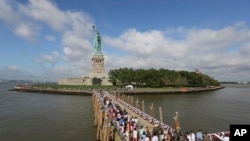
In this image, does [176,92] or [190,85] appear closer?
[176,92]

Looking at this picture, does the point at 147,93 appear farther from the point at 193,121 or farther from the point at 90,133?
the point at 90,133

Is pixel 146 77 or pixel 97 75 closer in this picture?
pixel 97 75

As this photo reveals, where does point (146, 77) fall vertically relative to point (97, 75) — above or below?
below

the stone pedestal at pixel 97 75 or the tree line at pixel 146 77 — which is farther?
the tree line at pixel 146 77

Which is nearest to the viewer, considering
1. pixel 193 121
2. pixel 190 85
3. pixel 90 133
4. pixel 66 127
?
pixel 90 133

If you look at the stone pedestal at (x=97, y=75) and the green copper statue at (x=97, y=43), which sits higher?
the green copper statue at (x=97, y=43)

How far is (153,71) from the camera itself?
4343 inches

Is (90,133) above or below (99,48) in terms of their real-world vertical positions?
below

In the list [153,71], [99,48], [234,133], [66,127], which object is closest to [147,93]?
[153,71]

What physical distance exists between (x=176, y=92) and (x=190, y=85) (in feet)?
123

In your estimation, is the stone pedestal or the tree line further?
the tree line

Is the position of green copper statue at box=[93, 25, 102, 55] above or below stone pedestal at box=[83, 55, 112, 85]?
above

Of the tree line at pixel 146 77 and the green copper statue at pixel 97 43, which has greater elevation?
the green copper statue at pixel 97 43

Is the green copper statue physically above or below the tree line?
above
